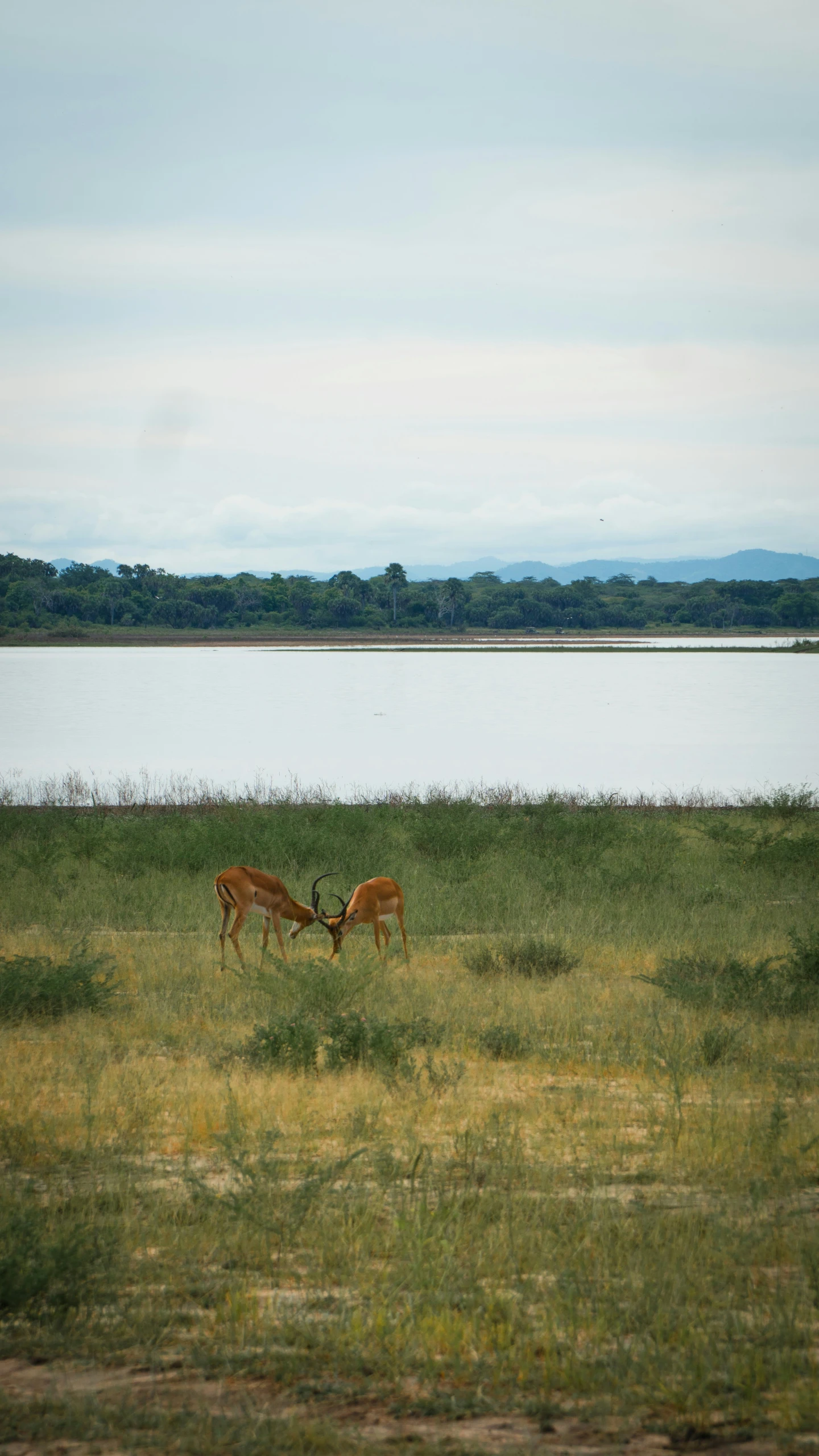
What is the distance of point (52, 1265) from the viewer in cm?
472

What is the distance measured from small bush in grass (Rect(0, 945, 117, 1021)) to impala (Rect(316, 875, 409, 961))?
2073 millimetres

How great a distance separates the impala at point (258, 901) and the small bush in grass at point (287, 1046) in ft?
7.35

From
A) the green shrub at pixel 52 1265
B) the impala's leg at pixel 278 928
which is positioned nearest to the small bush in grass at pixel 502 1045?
the impala's leg at pixel 278 928

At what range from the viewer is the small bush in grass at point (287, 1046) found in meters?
8.16

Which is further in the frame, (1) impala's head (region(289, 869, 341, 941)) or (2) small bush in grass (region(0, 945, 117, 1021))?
(1) impala's head (region(289, 869, 341, 941))

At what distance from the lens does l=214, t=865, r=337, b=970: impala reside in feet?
35.7

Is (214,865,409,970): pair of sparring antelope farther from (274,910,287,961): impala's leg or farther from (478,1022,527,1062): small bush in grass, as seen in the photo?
(478,1022,527,1062): small bush in grass

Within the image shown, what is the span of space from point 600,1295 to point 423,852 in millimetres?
15123

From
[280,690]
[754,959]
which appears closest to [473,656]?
[280,690]

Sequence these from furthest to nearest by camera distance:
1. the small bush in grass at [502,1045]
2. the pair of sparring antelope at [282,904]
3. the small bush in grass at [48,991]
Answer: the pair of sparring antelope at [282,904]
the small bush in grass at [48,991]
the small bush in grass at [502,1045]

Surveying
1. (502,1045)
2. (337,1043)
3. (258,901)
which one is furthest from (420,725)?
(337,1043)

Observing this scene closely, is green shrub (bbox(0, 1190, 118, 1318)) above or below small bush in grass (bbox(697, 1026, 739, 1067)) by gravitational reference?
above

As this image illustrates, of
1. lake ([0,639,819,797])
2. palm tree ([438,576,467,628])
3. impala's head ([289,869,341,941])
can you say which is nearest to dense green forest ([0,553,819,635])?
palm tree ([438,576,467,628])

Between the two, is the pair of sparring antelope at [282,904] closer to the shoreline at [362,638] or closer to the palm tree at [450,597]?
the shoreline at [362,638]
